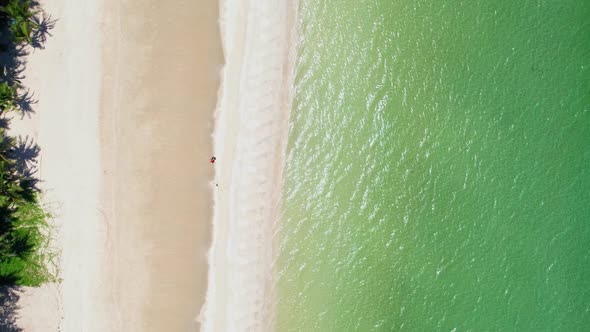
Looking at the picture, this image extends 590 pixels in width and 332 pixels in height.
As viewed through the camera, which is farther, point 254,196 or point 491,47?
point 491,47

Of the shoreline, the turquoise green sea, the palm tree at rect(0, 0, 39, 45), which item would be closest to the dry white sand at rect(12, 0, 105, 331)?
the palm tree at rect(0, 0, 39, 45)

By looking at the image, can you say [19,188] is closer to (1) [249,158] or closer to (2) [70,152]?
(2) [70,152]

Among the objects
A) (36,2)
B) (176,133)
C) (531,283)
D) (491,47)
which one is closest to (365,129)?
(491,47)

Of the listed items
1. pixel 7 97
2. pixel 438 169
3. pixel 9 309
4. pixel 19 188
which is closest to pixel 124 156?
pixel 19 188

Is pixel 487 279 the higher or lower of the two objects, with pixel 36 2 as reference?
lower

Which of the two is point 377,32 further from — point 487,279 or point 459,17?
point 487,279

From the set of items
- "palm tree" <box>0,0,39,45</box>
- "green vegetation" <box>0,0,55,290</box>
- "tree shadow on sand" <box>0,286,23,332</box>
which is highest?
"palm tree" <box>0,0,39,45</box>

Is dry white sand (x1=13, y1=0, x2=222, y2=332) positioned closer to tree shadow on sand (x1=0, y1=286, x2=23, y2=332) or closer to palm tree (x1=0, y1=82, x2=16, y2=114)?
tree shadow on sand (x1=0, y1=286, x2=23, y2=332)
